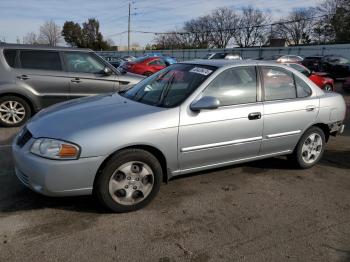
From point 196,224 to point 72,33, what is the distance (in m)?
86.2

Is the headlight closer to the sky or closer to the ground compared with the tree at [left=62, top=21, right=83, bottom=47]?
closer to the ground

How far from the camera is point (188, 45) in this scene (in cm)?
8344

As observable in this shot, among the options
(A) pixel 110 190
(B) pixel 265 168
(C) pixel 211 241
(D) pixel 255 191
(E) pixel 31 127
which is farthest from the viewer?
(B) pixel 265 168

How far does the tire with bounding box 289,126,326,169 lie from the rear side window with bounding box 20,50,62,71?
17.6 feet

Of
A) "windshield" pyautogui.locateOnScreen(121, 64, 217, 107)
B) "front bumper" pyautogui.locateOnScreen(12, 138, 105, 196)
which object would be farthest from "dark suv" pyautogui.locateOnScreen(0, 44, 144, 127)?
"front bumper" pyautogui.locateOnScreen(12, 138, 105, 196)

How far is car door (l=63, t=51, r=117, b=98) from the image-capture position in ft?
26.6

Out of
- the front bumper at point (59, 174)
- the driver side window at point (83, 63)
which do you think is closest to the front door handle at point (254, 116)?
the front bumper at point (59, 174)

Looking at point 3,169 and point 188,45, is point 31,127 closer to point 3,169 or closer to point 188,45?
point 3,169

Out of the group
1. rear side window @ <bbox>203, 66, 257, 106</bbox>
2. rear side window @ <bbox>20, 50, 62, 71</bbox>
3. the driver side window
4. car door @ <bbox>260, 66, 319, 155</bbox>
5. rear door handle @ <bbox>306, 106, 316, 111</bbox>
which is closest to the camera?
rear side window @ <bbox>203, 66, 257, 106</bbox>

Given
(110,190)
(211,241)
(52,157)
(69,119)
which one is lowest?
(211,241)

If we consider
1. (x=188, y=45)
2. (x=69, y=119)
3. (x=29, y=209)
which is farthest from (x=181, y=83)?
(x=188, y=45)

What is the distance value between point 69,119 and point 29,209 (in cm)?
102

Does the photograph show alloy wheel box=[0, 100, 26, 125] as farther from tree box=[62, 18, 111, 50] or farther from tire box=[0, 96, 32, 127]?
tree box=[62, 18, 111, 50]

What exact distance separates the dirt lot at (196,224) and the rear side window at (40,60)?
141 inches
